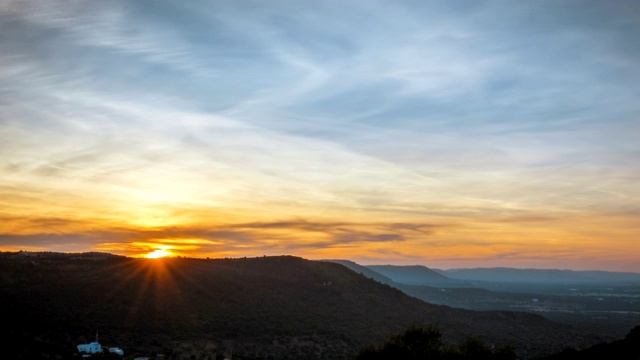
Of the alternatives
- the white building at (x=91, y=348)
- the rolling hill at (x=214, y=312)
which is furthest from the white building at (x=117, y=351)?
the rolling hill at (x=214, y=312)

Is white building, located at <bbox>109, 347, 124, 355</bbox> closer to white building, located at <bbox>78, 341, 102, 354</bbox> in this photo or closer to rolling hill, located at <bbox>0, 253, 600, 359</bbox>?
white building, located at <bbox>78, 341, 102, 354</bbox>

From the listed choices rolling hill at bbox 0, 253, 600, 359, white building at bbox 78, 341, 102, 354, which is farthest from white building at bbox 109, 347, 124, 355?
rolling hill at bbox 0, 253, 600, 359

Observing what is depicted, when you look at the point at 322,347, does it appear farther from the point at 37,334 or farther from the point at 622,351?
the point at 622,351

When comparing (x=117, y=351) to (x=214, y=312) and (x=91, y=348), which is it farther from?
(x=214, y=312)

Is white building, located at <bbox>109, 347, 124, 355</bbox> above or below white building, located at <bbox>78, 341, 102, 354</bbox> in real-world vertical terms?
below

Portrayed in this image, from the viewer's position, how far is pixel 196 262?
362 feet

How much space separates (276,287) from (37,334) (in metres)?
51.6

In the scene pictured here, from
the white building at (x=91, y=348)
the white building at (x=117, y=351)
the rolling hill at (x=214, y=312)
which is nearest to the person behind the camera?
the white building at (x=91, y=348)

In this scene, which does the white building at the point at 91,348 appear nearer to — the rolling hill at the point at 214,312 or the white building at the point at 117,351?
the white building at the point at 117,351

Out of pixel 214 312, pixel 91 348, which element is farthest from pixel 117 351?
pixel 214 312

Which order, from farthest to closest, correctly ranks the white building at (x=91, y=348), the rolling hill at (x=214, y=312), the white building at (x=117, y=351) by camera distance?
the rolling hill at (x=214, y=312) < the white building at (x=117, y=351) < the white building at (x=91, y=348)

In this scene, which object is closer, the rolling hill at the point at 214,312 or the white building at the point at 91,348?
the white building at the point at 91,348

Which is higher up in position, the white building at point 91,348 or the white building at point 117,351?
the white building at point 91,348

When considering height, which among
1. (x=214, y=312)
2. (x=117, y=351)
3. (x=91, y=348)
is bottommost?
(x=117, y=351)
